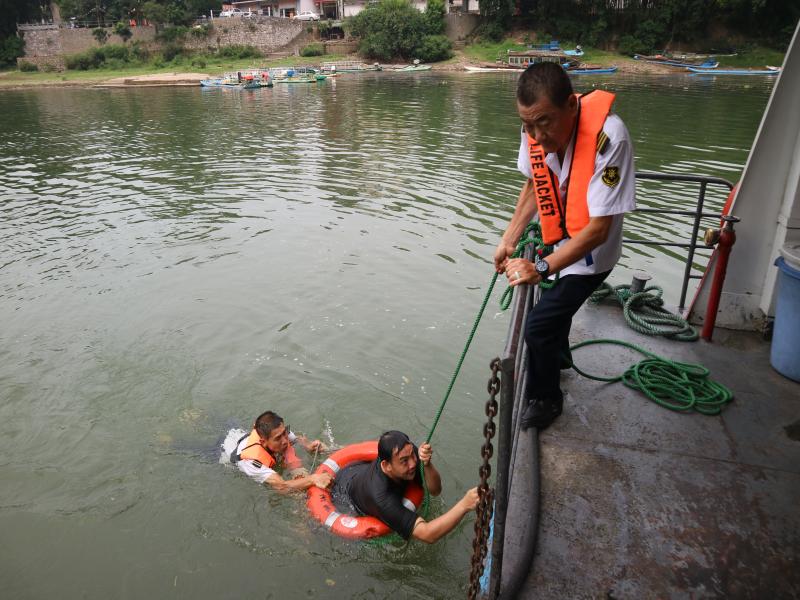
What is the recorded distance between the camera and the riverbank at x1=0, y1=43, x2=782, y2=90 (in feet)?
157

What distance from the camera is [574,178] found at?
3002 mm

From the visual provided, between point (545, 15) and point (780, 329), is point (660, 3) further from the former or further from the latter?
point (780, 329)

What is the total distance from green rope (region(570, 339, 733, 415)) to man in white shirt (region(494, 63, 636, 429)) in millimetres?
895

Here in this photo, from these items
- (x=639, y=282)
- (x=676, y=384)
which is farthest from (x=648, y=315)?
(x=676, y=384)

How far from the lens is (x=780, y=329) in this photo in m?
4.13

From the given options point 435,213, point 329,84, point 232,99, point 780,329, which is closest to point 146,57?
point 329,84

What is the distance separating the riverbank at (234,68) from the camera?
47.9 metres

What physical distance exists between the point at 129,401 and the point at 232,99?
109 ft

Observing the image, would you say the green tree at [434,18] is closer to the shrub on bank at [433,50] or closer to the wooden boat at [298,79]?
the shrub on bank at [433,50]

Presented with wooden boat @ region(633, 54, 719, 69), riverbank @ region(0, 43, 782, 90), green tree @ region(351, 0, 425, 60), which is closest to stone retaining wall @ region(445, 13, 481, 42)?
riverbank @ region(0, 43, 782, 90)

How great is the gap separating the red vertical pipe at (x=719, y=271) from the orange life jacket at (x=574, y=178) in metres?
1.96

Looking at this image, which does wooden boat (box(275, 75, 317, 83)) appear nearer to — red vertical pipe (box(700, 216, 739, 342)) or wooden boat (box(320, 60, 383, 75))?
wooden boat (box(320, 60, 383, 75))

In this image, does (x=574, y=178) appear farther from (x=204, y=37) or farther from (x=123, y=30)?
(x=123, y=30)

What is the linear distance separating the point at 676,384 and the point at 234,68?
59655mm
